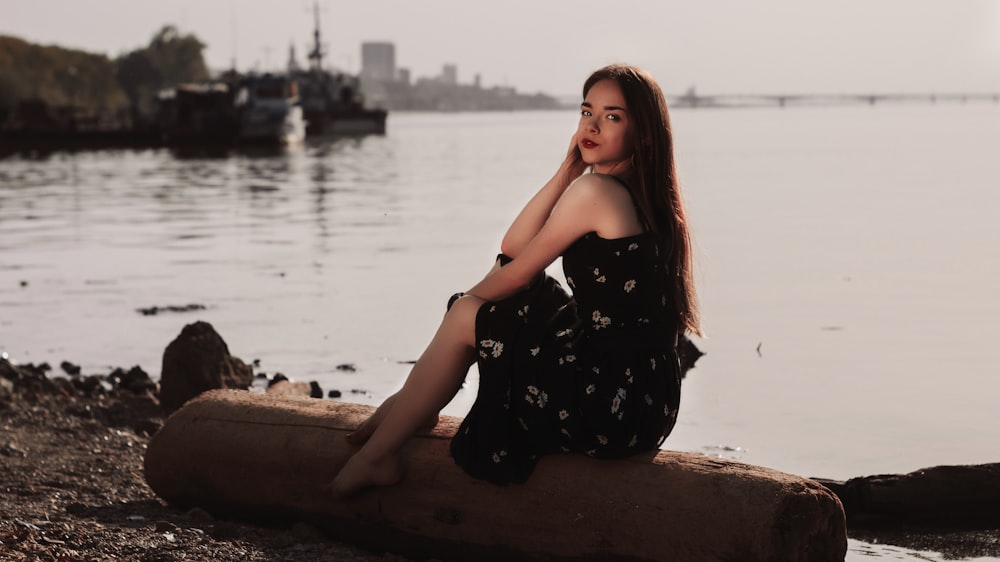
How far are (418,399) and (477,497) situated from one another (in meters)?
0.42

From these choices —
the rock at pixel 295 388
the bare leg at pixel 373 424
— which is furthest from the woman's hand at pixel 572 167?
the rock at pixel 295 388

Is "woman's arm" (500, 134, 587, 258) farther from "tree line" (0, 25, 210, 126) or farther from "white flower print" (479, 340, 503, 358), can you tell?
"tree line" (0, 25, 210, 126)

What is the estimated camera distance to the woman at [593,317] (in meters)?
4.60

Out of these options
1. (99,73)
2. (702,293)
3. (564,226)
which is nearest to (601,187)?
(564,226)

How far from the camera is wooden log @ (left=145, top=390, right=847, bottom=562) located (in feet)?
14.6

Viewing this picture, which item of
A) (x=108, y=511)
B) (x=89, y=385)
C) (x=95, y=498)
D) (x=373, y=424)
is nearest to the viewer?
(x=373, y=424)

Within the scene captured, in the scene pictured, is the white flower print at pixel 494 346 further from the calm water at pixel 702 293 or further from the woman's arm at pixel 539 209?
the calm water at pixel 702 293

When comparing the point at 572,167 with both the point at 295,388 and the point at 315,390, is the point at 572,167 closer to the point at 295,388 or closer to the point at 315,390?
the point at 295,388

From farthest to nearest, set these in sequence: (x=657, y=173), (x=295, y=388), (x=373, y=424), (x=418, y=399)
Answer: (x=295, y=388)
(x=373, y=424)
(x=418, y=399)
(x=657, y=173)

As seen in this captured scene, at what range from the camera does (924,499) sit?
5984 millimetres

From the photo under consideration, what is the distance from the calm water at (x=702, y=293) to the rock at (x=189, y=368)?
1145 mm

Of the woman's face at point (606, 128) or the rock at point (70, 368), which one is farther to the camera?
the rock at point (70, 368)

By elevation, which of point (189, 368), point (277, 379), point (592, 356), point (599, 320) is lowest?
point (277, 379)

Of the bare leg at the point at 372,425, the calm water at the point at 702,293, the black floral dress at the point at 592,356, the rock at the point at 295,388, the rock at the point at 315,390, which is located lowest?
the calm water at the point at 702,293
